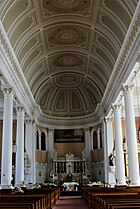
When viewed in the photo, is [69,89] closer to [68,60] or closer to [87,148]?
[87,148]

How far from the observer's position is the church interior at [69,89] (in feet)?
51.9

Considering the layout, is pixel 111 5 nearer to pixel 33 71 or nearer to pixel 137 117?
pixel 33 71

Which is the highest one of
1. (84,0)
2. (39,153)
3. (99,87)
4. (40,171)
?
(84,0)

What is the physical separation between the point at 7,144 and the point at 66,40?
9.23 m

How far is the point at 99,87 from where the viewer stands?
91.6 feet

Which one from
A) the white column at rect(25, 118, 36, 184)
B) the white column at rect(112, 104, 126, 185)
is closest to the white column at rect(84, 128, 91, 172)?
the white column at rect(25, 118, 36, 184)

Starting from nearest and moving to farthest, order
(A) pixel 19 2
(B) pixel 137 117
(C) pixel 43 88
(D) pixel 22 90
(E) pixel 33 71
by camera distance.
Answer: (A) pixel 19 2
(D) pixel 22 90
(E) pixel 33 71
(B) pixel 137 117
(C) pixel 43 88

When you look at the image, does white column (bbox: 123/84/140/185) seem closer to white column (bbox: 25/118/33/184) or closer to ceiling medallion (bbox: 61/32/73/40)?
ceiling medallion (bbox: 61/32/73/40)

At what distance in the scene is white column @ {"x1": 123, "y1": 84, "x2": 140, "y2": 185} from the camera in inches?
618

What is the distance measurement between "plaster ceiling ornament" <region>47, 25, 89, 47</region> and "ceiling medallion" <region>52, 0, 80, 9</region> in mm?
2337

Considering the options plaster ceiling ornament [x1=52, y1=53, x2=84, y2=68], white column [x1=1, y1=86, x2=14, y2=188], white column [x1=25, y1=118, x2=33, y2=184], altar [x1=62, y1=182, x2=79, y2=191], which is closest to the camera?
white column [x1=1, y1=86, x2=14, y2=188]

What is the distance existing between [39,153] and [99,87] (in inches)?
362

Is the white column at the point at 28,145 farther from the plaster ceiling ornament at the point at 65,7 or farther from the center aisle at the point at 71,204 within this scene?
the plaster ceiling ornament at the point at 65,7

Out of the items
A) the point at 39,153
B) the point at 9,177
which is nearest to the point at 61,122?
the point at 39,153
